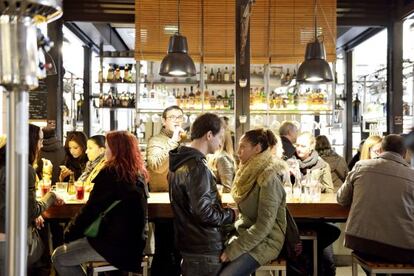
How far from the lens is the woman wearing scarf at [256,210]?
289cm

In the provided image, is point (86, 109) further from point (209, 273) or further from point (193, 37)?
point (209, 273)

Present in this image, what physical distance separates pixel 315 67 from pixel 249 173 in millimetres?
2184

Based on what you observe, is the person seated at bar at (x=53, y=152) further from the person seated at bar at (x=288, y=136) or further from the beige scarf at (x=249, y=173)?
the beige scarf at (x=249, y=173)

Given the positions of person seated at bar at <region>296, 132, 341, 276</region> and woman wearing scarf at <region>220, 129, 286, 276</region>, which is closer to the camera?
woman wearing scarf at <region>220, 129, 286, 276</region>

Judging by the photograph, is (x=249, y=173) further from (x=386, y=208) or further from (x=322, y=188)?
(x=322, y=188)

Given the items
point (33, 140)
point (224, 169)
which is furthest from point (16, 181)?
point (224, 169)

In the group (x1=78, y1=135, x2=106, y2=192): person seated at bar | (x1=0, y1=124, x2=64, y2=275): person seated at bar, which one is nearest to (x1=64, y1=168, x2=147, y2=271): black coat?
(x1=0, y1=124, x2=64, y2=275): person seated at bar

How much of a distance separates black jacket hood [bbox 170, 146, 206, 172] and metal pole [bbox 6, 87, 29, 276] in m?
1.84

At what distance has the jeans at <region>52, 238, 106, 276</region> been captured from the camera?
3227 millimetres

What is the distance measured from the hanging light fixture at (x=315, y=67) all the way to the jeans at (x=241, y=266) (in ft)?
8.01

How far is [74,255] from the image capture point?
3240mm

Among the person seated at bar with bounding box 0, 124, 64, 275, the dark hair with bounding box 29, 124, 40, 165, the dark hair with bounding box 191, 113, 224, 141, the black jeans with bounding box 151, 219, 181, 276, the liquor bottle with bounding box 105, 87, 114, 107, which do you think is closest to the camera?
the dark hair with bounding box 191, 113, 224, 141

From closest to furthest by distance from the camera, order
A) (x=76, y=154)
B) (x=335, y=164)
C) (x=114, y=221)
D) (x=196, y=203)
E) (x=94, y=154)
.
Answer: (x=196, y=203) → (x=114, y=221) → (x=94, y=154) → (x=76, y=154) → (x=335, y=164)

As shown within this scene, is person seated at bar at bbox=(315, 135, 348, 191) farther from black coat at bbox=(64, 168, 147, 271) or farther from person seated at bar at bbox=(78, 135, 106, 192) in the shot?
black coat at bbox=(64, 168, 147, 271)
